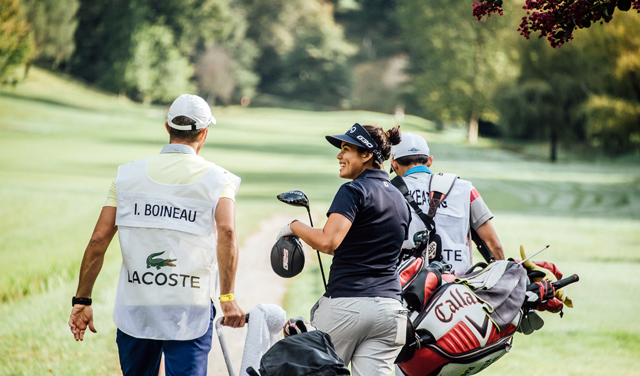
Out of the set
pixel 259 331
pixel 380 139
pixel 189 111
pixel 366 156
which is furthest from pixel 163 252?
pixel 380 139

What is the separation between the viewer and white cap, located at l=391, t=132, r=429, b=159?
473 centimetres

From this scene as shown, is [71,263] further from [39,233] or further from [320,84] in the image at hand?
[320,84]

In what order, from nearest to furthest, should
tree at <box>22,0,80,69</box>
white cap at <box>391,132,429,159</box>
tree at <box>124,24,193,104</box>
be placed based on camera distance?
white cap at <box>391,132,429,159</box>, tree at <box>22,0,80,69</box>, tree at <box>124,24,193,104</box>

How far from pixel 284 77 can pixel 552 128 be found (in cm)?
5227

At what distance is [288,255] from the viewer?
3545 mm

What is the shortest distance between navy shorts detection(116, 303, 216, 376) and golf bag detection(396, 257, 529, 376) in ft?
3.83

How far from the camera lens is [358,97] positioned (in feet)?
297

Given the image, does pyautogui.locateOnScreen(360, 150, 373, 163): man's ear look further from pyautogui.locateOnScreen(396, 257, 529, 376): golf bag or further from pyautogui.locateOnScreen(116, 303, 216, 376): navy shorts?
pyautogui.locateOnScreen(116, 303, 216, 376): navy shorts

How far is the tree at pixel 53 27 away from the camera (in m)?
40.3


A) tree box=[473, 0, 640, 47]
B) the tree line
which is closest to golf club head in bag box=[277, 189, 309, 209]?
tree box=[473, 0, 640, 47]

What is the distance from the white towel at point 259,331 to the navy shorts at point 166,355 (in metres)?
0.33

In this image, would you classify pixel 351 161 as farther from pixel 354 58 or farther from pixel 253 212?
pixel 354 58

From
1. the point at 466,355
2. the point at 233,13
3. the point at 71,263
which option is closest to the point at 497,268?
the point at 466,355

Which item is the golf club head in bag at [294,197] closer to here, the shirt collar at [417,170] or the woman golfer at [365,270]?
the woman golfer at [365,270]
